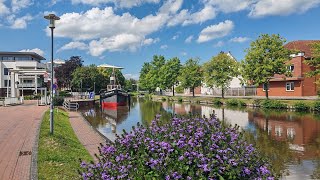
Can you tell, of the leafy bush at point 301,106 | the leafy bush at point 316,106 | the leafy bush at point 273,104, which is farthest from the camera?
the leafy bush at point 273,104

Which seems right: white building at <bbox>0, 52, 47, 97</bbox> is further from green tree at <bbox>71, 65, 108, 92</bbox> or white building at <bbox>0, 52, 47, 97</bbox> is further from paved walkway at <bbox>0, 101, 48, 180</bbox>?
paved walkway at <bbox>0, 101, 48, 180</bbox>

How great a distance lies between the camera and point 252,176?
4871mm

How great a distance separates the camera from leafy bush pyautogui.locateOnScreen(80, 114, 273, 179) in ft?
15.0

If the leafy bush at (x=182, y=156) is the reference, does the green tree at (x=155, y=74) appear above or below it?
above

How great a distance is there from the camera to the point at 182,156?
4.62 m

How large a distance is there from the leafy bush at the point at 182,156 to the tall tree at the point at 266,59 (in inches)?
1401

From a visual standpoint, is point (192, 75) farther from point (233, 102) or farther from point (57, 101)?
point (57, 101)

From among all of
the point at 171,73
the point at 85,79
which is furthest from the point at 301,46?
the point at 85,79

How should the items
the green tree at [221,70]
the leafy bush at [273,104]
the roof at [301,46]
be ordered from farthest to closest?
the green tree at [221,70]
the roof at [301,46]
the leafy bush at [273,104]

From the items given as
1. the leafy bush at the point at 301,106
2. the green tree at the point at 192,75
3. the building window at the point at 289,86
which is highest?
the green tree at the point at 192,75

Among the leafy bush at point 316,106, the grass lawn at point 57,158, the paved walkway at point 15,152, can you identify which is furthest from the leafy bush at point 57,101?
the leafy bush at point 316,106

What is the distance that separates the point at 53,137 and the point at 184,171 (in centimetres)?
1032

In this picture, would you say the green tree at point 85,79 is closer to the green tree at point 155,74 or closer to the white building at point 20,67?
the white building at point 20,67

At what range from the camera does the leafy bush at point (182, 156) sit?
458 cm
